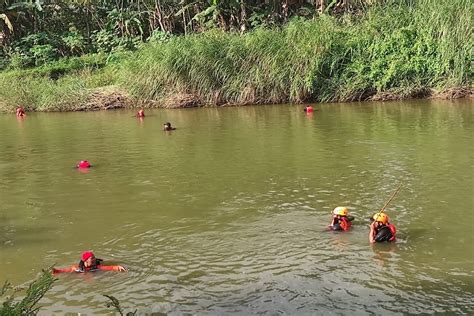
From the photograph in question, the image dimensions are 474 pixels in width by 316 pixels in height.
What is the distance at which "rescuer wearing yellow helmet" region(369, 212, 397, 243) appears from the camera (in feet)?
23.5

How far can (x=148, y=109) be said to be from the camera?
23922 mm

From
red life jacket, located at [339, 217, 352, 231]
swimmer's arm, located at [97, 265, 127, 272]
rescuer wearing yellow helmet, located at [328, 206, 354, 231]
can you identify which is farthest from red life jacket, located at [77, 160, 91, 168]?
red life jacket, located at [339, 217, 352, 231]

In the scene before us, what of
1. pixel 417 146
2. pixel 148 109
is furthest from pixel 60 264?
pixel 148 109

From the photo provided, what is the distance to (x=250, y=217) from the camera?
8.60 metres

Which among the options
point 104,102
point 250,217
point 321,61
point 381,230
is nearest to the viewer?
point 381,230

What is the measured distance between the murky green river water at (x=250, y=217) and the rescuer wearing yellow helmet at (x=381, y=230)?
0.47 feet

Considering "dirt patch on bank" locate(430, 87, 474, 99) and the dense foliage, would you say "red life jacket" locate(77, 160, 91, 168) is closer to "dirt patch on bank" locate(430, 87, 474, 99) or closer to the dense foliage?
"dirt patch on bank" locate(430, 87, 474, 99)

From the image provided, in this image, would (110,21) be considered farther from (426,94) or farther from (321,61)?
(426,94)

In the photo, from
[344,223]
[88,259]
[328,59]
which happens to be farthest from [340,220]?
[328,59]

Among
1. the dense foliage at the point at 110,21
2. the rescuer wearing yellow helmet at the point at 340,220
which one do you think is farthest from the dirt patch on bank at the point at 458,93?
the rescuer wearing yellow helmet at the point at 340,220

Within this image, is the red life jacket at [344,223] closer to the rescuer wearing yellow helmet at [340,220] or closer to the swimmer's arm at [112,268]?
the rescuer wearing yellow helmet at [340,220]

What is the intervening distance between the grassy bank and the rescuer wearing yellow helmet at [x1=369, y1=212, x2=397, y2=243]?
15035 millimetres

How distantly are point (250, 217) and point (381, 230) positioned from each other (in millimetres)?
2158

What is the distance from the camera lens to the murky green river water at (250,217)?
608 centimetres
